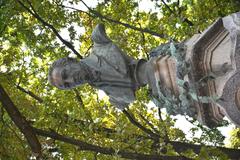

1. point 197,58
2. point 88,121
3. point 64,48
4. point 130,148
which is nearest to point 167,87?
point 197,58

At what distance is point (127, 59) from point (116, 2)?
25.5 ft

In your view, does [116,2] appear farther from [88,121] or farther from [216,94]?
[216,94]

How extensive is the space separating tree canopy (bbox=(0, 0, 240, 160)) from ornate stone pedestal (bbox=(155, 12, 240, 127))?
13.2 feet

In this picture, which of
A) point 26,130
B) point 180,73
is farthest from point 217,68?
point 26,130

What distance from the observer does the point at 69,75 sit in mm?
5934

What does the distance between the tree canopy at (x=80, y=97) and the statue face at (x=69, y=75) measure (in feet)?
10.6

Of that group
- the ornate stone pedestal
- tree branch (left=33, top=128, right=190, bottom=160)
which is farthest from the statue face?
tree branch (left=33, top=128, right=190, bottom=160)

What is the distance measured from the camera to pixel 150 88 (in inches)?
242

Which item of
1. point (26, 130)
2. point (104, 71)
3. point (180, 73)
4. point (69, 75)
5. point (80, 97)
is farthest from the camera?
point (80, 97)

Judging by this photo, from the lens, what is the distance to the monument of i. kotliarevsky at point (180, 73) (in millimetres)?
4648

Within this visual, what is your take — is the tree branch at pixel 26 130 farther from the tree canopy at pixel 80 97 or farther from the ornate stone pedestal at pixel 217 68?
the ornate stone pedestal at pixel 217 68

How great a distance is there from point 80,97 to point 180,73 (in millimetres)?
8023

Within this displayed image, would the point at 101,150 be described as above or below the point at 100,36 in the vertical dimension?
below

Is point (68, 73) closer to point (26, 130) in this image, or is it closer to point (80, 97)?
point (26, 130)
